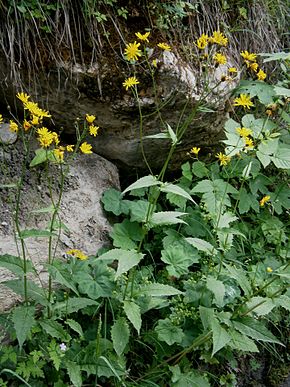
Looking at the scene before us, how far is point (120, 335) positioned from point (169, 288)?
0.79 feet

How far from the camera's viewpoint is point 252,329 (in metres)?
1.80

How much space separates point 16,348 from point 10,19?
1.36 m

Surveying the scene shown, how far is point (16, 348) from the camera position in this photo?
174 centimetres

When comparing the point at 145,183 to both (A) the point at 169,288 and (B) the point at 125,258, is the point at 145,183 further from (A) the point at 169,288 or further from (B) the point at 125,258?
(A) the point at 169,288

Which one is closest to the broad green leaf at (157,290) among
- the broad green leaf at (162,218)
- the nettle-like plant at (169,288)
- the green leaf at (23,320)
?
the nettle-like plant at (169,288)

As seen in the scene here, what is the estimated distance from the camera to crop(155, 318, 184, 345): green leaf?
1.89 metres

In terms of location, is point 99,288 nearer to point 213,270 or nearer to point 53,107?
point 213,270

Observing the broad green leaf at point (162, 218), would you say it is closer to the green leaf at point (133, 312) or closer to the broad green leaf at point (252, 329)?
the green leaf at point (133, 312)

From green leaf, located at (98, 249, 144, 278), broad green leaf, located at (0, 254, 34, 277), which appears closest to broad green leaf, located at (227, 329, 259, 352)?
green leaf, located at (98, 249, 144, 278)

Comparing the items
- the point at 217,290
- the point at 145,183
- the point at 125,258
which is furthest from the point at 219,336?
the point at 145,183

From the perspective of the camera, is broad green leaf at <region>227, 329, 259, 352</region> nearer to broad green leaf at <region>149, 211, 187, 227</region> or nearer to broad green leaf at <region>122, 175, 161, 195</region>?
broad green leaf at <region>149, 211, 187, 227</region>

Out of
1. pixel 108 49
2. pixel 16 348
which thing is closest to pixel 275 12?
pixel 108 49

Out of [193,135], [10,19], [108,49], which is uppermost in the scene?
[10,19]

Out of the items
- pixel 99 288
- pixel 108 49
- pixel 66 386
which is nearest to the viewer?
pixel 66 386
